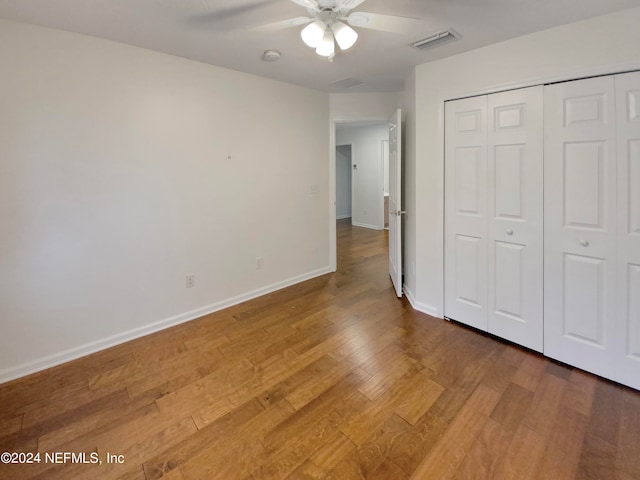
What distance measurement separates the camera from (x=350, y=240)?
644 cm

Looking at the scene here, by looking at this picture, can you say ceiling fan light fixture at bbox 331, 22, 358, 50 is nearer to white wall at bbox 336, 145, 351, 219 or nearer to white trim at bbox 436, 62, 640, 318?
white trim at bbox 436, 62, 640, 318

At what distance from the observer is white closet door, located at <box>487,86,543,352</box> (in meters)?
2.27

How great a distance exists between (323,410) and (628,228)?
2206mm

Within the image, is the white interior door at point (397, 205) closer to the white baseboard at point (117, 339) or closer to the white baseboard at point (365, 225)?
the white baseboard at point (117, 339)

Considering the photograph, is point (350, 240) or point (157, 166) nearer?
point (157, 166)

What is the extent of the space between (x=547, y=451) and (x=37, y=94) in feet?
12.4

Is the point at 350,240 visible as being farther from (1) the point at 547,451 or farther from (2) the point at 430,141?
(1) the point at 547,451

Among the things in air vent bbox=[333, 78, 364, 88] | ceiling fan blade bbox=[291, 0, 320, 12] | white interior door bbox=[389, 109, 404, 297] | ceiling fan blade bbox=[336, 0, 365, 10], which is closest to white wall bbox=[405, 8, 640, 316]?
white interior door bbox=[389, 109, 404, 297]

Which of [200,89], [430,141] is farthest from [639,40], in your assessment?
[200,89]

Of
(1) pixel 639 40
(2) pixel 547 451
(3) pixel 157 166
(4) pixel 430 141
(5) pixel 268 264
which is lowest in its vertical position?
(2) pixel 547 451

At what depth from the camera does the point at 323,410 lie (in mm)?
1815

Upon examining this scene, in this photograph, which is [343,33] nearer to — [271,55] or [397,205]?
[271,55]

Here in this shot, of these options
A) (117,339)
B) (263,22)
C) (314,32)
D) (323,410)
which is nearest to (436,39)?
(314,32)

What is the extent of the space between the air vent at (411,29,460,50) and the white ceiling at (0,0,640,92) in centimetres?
Result: 5
